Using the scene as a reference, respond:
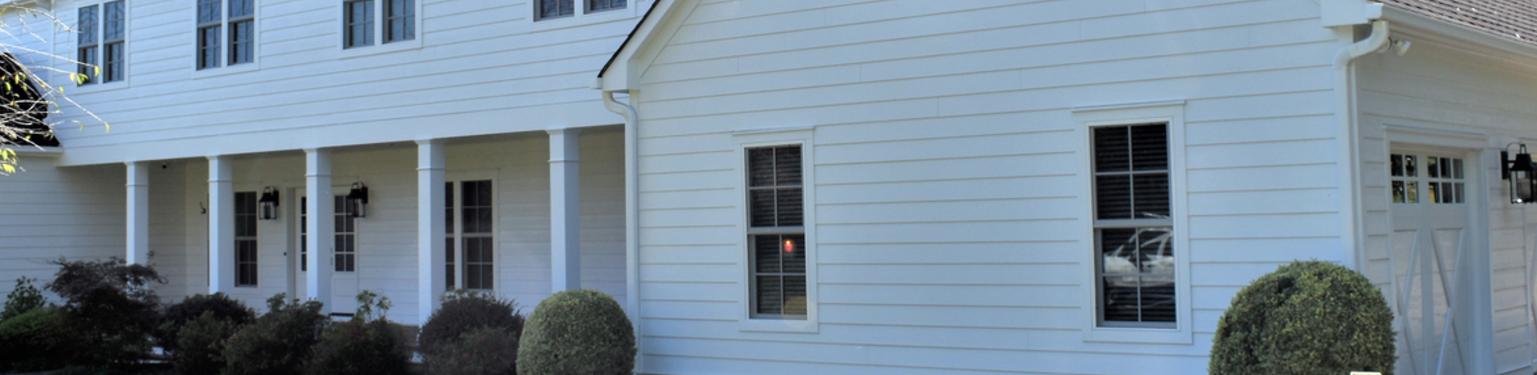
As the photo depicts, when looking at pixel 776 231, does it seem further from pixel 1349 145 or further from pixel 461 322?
pixel 1349 145

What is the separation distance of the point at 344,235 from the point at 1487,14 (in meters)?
15.0

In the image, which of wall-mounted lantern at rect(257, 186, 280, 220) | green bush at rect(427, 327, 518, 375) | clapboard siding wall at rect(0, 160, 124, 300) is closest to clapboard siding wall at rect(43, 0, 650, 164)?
clapboard siding wall at rect(0, 160, 124, 300)

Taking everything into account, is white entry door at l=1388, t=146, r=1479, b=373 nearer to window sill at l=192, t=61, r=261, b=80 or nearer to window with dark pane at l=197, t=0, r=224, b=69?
window sill at l=192, t=61, r=261, b=80

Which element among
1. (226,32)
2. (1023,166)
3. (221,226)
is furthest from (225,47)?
(1023,166)

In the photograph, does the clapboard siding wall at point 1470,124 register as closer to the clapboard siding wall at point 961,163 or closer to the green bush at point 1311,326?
the clapboard siding wall at point 961,163

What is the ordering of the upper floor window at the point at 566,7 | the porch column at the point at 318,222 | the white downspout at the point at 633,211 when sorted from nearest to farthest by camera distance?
the white downspout at the point at 633,211 → the upper floor window at the point at 566,7 → the porch column at the point at 318,222

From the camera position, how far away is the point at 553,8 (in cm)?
1473

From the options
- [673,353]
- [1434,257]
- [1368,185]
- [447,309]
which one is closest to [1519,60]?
[1434,257]

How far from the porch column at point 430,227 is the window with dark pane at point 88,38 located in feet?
23.5

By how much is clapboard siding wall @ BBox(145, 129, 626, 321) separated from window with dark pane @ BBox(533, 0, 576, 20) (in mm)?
1304

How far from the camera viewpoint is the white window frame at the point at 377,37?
15695 mm

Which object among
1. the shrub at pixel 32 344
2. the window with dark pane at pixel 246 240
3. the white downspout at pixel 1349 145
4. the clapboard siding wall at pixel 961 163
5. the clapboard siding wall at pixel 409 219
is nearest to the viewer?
the white downspout at pixel 1349 145

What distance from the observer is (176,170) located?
22.0 meters

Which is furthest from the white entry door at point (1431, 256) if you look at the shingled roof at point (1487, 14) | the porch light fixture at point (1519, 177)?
the shingled roof at point (1487, 14)
